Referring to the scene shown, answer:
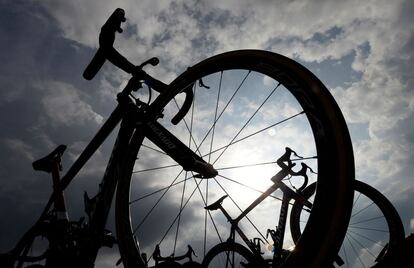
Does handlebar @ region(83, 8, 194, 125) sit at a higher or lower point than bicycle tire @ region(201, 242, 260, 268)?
higher

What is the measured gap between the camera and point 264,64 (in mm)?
1864

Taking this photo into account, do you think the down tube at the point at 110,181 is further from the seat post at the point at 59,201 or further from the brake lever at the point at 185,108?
the seat post at the point at 59,201

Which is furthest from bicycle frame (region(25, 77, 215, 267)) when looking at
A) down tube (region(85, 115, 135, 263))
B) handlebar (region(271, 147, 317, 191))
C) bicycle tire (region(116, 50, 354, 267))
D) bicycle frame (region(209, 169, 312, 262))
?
handlebar (region(271, 147, 317, 191))

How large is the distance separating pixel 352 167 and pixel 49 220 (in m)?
3.67

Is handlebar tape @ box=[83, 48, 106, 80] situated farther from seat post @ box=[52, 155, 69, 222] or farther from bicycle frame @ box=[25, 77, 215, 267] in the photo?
seat post @ box=[52, 155, 69, 222]

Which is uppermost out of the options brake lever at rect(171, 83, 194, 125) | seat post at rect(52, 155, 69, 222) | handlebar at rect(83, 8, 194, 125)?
handlebar at rect(83, 8, 194, 125)

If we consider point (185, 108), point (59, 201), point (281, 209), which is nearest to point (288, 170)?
point (281, 209)

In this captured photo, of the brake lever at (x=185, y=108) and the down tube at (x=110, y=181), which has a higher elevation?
the brake lever at (x=185, y=108)

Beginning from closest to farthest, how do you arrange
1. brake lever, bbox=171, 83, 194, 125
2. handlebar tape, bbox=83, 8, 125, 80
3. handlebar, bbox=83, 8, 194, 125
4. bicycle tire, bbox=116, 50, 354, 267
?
bicycle tire, bbox=116, 50, 354, 267
handlebar tape, bbox=83, 8, 125, 80
handlebar, bbox=83, 8, 194, 125
brake lever, bbox=171, 83, 194, 125

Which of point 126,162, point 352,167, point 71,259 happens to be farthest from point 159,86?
point 352,167

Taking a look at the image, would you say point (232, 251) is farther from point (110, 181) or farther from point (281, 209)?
point (110, 181)

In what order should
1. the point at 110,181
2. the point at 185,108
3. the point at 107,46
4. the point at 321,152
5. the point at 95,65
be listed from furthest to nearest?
the point at 185,108
the point at 95,65
the point at 107,46
the point at 110,181
the point at 321,152

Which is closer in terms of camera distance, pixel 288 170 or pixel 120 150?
pixel 120 150

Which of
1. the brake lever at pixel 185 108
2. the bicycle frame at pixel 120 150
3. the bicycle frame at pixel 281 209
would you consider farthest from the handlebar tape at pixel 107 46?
the bicycle frame at pixel 281 209
